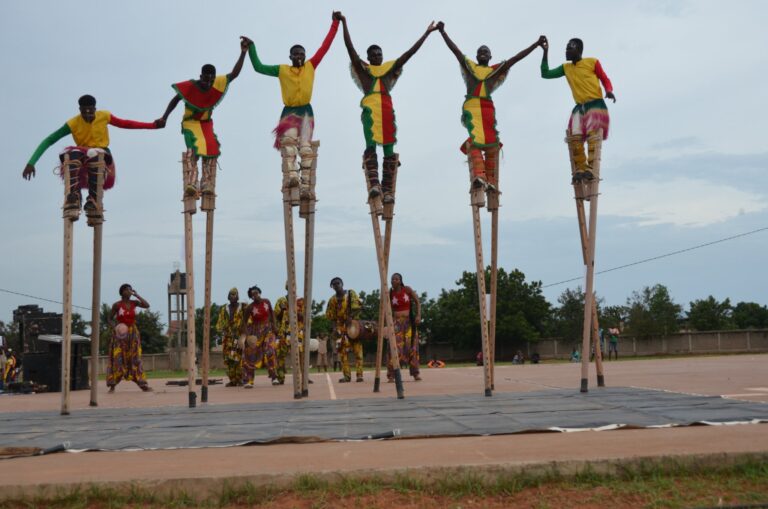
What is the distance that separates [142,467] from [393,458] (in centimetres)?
159

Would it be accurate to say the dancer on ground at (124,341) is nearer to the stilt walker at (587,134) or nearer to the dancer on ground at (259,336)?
the dancer on ground at (259,336)

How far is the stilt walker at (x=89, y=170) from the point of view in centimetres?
1006

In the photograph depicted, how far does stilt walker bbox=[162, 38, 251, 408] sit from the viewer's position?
33.6ft

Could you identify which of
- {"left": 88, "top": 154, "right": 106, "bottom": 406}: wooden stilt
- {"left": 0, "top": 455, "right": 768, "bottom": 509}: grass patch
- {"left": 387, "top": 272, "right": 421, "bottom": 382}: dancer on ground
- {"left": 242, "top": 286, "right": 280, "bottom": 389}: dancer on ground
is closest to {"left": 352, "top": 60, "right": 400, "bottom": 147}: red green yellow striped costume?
{"left": 88, "top": 154, "right": 106, "bottom": 406}: wooden stilt

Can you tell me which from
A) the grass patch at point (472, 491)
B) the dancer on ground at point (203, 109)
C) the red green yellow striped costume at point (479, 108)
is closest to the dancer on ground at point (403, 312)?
the red green yellow striped costume at point (479, 108)

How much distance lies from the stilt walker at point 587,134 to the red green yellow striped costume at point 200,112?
4.48 m

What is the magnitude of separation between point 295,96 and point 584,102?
12.8 feet

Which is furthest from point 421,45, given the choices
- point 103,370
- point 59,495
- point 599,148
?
point 103,370

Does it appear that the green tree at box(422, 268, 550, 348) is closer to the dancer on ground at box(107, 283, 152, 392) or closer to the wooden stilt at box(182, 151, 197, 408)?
the dancer on ground at box(107, 283, 152, 392)

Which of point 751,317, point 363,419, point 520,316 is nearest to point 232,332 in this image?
point 363,419

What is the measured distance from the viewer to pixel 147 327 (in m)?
71.4

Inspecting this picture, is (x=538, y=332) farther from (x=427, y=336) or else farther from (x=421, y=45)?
(x=421, y=45)

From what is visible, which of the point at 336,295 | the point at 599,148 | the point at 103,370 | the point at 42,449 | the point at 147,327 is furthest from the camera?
the point at 147,327

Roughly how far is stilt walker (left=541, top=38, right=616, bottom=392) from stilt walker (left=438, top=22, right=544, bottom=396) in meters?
0.54
